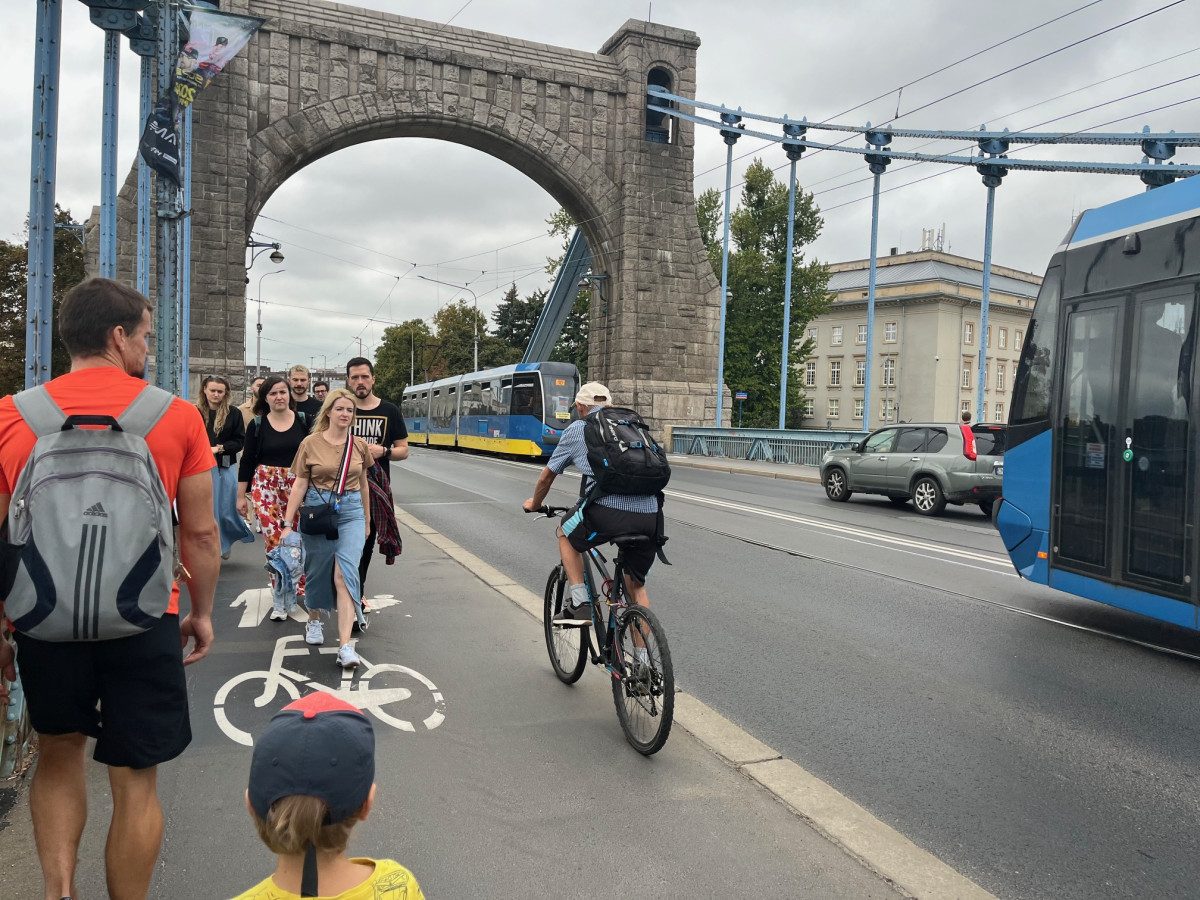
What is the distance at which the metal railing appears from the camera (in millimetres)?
27109

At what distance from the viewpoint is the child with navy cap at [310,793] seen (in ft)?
4.84

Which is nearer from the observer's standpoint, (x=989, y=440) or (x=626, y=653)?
(x=626, y=653)

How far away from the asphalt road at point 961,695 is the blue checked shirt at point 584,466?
1.16 metres

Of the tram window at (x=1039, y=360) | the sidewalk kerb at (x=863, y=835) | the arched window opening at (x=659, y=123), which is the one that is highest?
the arched window opening at (x=659, y=123)

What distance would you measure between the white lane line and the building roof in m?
55.6

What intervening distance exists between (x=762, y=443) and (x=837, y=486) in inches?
492

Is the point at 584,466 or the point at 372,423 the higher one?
the point at 372,423

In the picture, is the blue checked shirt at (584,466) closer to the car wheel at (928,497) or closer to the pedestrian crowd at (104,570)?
the pedestrian crowd at (104,570)

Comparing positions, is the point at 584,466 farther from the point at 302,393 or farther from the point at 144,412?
the point at 302,393

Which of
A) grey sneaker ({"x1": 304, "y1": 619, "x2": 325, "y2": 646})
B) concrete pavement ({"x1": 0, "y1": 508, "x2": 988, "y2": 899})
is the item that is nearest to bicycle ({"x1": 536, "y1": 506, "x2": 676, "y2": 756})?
concrete pavement ({"x1": 0, "y1": 508, "x2": 988, "y2": 899})

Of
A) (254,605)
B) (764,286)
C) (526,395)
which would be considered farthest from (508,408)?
(254,605)

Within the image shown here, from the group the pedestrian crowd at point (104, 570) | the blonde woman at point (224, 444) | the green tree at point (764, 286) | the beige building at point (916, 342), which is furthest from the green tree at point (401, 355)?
the pedestrian crowd at point (104, 570)

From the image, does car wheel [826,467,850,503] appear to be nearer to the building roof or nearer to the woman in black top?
the woman in black top

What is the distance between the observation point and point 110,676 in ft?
8.06
